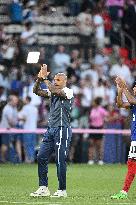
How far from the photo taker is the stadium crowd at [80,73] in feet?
84.9

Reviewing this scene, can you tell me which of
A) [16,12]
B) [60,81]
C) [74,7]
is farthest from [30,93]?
[60,81]

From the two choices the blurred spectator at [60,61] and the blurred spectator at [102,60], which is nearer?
the blurred spectator at [60,61]

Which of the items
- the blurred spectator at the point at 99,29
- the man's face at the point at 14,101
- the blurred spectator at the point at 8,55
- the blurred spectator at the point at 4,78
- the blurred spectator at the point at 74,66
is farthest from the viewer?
the blurred spectator at the point at 99,29

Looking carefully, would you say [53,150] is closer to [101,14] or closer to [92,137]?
[92,137]

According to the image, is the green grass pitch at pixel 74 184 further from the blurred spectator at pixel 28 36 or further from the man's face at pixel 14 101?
the blurred spectator at pixel 28 36

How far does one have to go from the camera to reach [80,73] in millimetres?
28594

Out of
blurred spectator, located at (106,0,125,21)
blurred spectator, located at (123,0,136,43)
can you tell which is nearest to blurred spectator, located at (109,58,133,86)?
blurred spectator, located at (123,0,136,43)

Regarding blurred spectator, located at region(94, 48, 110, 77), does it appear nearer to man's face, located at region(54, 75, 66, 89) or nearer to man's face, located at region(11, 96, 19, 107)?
man's face, located at region(11, 96, 19, 107)

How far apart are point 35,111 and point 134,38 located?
737 cm

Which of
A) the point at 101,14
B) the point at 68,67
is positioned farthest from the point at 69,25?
the point at 68,67

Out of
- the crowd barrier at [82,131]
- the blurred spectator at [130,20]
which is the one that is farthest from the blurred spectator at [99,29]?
the crowd barrier at [82,131]

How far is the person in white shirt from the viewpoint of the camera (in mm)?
25797

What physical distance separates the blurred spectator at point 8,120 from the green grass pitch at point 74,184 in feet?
4.34

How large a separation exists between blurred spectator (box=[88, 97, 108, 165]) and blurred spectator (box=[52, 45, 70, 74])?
3.02 m
